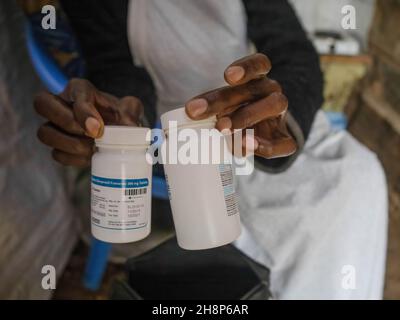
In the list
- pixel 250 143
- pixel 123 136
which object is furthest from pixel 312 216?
pixel 123 136

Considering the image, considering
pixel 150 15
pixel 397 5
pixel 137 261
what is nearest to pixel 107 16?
pixel 150 15

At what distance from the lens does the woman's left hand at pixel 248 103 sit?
0.41 metres

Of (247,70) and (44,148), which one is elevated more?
(247,70)

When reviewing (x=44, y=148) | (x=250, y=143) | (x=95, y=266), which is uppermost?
(x=250, y=143)

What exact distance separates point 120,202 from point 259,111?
6.8 inches

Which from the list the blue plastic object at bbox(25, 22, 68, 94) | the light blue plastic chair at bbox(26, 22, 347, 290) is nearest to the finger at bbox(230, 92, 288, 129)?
the light blue plastic chair at bbox(26, 22, 347, 290)

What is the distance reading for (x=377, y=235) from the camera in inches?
27.6

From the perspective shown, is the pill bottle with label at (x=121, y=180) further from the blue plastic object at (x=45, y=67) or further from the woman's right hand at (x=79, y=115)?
the blue plastic object at (x=45, y=67)

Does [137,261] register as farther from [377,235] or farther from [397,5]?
[397,5]

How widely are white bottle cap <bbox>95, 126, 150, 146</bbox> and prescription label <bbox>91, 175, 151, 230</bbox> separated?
38 millimetres

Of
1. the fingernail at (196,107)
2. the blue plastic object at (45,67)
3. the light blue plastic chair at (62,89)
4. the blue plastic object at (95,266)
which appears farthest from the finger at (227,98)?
the blue plastic object at (95,266)

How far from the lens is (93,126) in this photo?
42 cm

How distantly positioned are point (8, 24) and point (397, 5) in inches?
31.2

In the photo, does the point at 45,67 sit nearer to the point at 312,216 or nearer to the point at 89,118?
the point at 89,118
